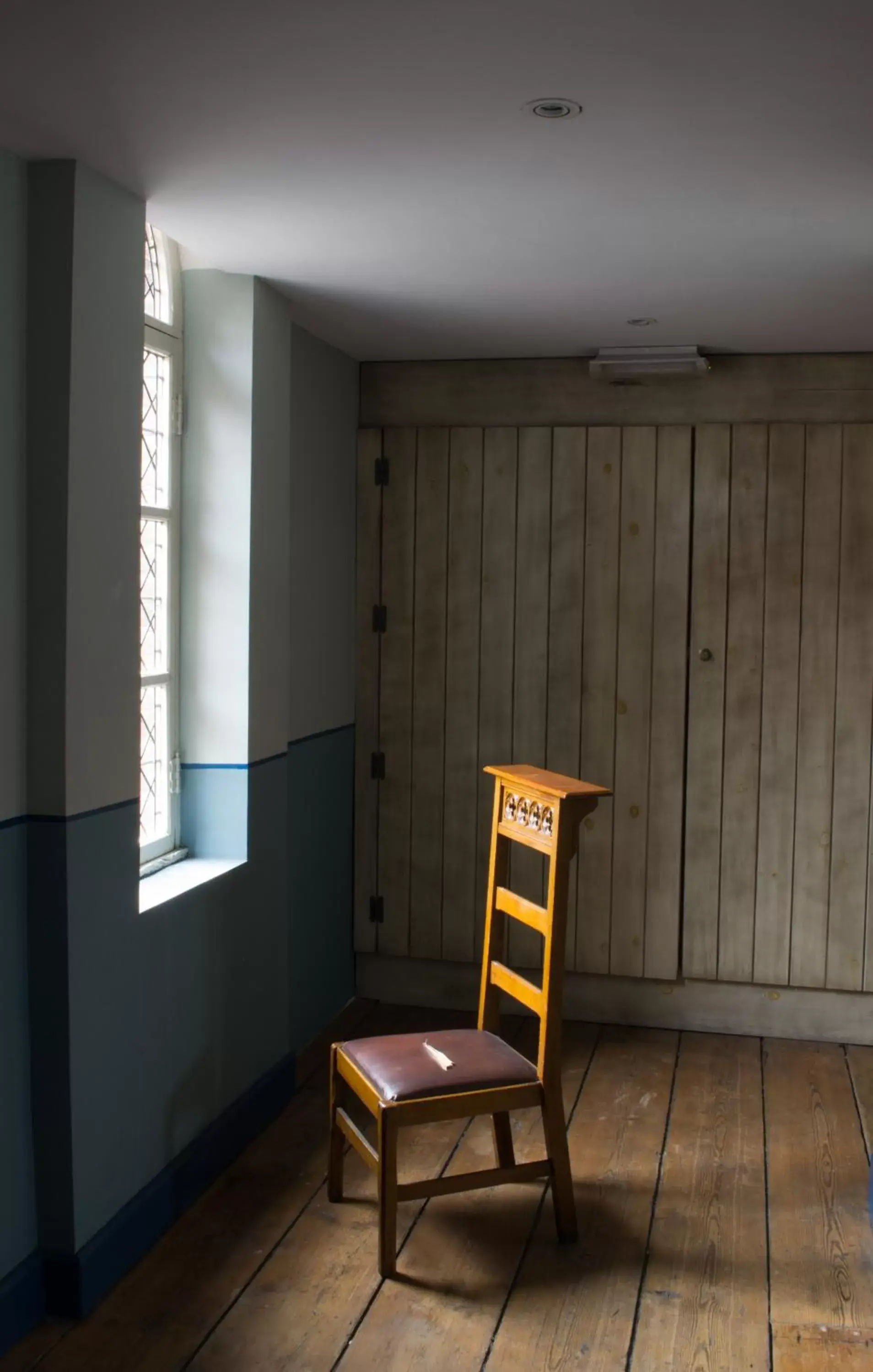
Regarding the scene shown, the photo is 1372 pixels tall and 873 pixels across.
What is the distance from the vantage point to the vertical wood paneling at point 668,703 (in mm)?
4594

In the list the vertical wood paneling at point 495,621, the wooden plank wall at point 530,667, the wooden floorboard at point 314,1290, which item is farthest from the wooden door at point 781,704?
the wooden floorboard at point 314,1290

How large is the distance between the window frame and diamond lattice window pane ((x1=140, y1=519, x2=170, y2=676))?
0.04 feet

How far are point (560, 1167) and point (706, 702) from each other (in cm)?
202

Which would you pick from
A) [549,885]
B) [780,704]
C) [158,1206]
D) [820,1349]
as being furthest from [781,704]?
[158,1206]

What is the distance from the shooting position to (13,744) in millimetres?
2645

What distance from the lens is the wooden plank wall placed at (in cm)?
463

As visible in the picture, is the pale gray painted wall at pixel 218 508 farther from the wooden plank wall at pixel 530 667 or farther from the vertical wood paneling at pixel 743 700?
the vertical wood paneling at pixel 743 700

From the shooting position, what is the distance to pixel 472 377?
15.6ft

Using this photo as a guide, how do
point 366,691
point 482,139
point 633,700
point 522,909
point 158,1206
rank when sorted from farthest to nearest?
point 366,691 → point 633,700 → point 522,909 → point 158,1206 → point 482,139

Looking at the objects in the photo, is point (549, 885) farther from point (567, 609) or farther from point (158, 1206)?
point (567, 609)

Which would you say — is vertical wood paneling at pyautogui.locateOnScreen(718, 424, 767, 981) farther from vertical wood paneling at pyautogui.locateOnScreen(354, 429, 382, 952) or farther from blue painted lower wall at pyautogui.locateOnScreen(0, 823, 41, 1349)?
blue painted lower wall at pyautogui.locateOnScreen(0, 823, 41, 1349)

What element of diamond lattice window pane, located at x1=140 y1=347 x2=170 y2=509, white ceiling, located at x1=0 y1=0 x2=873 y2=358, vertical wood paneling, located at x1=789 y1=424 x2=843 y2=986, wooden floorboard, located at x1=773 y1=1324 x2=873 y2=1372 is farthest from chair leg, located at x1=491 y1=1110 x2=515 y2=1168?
white ceiling, located at x1=0 y1=0 x2=873 y2=358

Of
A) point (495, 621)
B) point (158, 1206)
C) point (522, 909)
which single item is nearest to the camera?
point (158, 1206)

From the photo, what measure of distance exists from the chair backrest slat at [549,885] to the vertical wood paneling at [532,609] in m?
1.33
